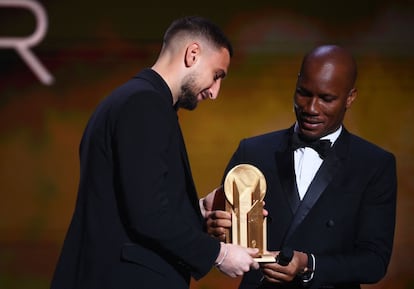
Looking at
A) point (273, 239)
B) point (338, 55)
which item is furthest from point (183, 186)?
point (338, 55)

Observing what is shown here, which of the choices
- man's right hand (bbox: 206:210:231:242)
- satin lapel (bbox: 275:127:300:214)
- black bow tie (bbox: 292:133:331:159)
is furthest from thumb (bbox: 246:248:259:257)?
black bow tie (bbox: 292:133:331:159)

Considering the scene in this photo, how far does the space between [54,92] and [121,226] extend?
7.17 feet

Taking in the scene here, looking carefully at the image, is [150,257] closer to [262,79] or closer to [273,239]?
[273,239]

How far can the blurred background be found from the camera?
425 cm

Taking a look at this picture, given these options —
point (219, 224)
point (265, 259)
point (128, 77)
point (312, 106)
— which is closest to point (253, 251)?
point (265, 259)

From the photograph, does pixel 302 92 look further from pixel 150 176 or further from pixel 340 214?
pixel 150 176

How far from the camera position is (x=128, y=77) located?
429 centimetres

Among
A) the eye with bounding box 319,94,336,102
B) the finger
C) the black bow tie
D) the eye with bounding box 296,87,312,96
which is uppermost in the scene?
the eye with bounding box 296,87,312,96

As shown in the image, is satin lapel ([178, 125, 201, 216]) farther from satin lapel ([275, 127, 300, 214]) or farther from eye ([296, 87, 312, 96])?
eye ([296, 87, 312, 96])

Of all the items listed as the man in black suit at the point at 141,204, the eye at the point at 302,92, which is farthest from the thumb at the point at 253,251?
the eye at the point at 302,92

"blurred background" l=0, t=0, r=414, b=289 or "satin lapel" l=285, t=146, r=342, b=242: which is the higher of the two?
"blurred background" l=0, t=0, r=414, b=289

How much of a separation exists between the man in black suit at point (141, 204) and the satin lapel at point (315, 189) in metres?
0.24

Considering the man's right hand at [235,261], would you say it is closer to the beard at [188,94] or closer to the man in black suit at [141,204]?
the man in black suit at [141,204]

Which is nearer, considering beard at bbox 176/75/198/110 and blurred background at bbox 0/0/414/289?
beard at bbox 176/75/198/110
